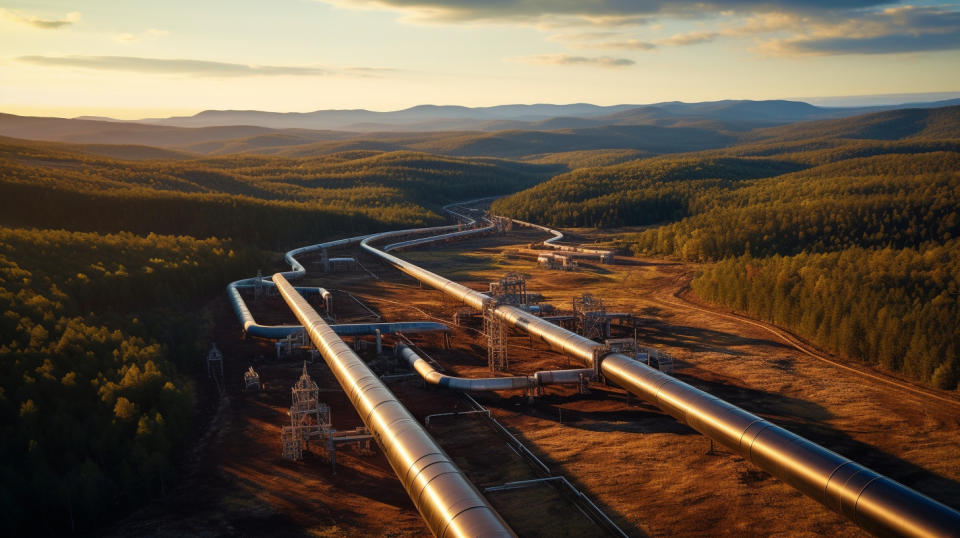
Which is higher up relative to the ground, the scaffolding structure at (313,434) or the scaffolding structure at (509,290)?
the scaffolding structure at (509,290)

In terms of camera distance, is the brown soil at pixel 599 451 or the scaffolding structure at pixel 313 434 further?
the scaffolding structure at pixel 313 434

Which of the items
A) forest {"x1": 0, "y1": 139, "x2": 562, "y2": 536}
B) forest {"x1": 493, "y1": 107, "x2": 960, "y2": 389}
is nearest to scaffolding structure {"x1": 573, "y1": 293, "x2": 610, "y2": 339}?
forest {"x1": 493, "y1": 107, "x2": 960, "y2": 389}

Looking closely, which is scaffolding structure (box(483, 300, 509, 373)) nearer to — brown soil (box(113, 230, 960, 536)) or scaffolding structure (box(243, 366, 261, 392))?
brown soil (box(113, 230, 960, 536))

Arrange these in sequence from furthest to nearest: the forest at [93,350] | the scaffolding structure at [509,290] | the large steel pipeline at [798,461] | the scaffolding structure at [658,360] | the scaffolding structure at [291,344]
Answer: the scaffolding structure at [509,290]
the scaffolding structure at [291,344]
the scaffolding structure at [658,360]
the forest at [93,350]
the large steel pipeline at [798,461]

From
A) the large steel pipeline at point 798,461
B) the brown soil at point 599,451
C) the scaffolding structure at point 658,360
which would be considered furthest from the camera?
the scaffolding structure at point 658,360

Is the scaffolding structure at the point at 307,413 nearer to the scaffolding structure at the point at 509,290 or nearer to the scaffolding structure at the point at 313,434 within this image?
the scaffolding structure at the point at 313,434

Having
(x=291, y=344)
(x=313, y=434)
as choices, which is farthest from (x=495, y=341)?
(x=313, y=434)

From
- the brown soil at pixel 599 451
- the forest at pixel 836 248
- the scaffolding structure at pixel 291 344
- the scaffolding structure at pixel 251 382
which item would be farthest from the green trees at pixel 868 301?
the scaffolding structure at pixel 251 382

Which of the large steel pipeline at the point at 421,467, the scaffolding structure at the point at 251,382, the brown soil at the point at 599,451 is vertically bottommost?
the brown soil at the point at 599,451
